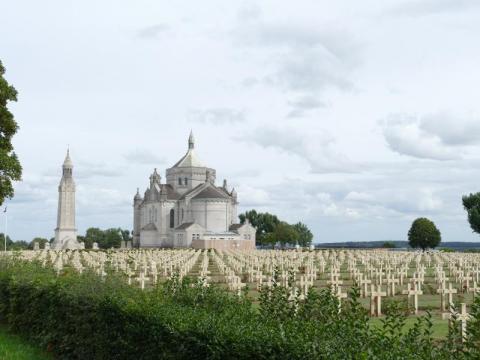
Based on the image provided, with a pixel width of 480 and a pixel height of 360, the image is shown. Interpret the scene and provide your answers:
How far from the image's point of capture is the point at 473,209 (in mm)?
73750

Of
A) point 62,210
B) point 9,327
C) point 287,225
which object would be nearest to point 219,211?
point 287,225

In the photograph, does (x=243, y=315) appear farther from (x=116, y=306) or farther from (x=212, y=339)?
(x=116, y=306)

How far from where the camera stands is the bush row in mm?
5363

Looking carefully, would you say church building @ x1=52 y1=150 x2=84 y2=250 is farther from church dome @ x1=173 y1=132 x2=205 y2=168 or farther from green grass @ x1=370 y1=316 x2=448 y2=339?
green grass @ x1=370 y1=316 x2=448 y2=339

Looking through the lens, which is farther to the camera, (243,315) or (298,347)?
(243,315)

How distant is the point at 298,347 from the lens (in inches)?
207

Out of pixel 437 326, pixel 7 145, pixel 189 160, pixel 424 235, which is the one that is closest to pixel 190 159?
pixel 189 160

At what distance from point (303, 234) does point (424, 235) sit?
39020 mm

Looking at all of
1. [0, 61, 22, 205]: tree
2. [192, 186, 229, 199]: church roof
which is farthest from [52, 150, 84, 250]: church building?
[0, 61, 22, 205]: tree

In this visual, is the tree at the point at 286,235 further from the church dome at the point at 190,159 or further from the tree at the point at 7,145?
the tree at the point at 7,145

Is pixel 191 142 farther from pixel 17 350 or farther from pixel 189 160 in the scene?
pixel 17 350

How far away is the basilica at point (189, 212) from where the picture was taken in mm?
95812

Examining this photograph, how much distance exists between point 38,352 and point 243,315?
5497mm

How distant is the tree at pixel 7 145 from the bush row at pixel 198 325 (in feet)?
37.8
